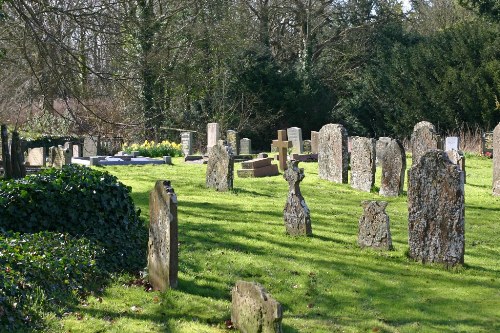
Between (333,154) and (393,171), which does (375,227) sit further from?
(333,154)

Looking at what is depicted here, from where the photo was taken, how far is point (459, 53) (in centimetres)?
3856

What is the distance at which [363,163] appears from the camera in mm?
19797

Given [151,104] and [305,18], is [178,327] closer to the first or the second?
[151,104]

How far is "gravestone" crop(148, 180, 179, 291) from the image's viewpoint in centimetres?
983

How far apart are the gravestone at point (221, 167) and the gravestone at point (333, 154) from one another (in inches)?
141

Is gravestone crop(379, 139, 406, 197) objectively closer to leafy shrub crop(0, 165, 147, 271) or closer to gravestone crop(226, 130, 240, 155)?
A: leafy shrub crop(0, 165, 147, 271)

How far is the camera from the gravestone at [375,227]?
12180mm

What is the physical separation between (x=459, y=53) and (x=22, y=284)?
32.8 meters

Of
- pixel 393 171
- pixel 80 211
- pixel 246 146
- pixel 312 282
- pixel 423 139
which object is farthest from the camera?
pixel 246 146

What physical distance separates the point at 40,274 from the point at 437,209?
215 inches

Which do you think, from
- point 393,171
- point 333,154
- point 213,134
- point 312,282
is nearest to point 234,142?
point 213,134

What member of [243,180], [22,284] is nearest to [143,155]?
[243,180]

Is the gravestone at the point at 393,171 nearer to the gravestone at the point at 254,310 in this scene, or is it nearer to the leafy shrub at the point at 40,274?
the leafy shrub at the point at 40,274

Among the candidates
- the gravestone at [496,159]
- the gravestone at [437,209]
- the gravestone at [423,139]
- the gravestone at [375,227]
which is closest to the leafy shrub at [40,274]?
the gravestone at [375,227]
